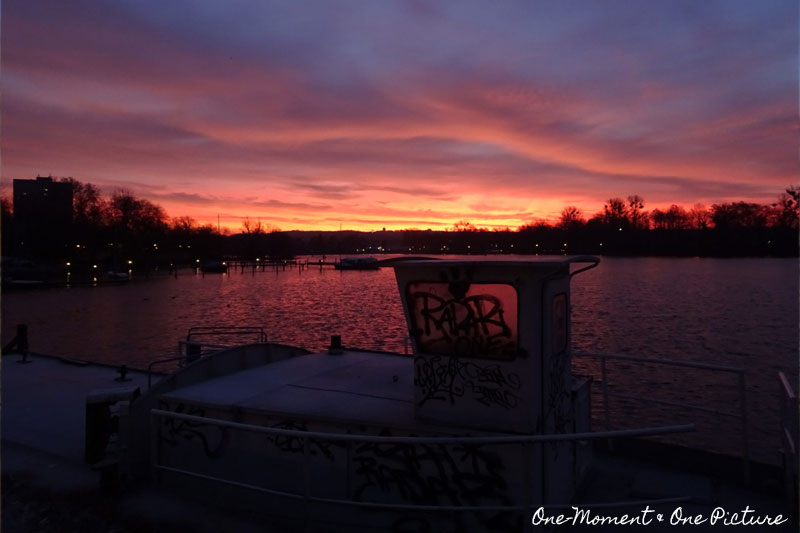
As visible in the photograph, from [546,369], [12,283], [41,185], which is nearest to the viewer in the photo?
[546,369]

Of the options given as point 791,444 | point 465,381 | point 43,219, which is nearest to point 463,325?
point 465,381

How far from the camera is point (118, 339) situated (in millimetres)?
38562

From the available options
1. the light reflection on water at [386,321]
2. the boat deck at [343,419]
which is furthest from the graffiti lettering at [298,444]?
the light reflection on water at [386,321]

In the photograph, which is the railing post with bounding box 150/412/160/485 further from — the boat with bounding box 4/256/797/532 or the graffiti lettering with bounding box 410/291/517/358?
the graffiti lettering with bounding box 410/291/517/358

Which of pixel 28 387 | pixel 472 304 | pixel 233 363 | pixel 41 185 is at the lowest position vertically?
pixel 28 387

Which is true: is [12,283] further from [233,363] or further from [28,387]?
[233,363]

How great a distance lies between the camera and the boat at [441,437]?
529cm

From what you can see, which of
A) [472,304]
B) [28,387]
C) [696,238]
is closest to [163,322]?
[28,387]

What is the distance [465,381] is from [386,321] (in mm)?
42166

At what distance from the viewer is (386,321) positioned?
47.6 metres

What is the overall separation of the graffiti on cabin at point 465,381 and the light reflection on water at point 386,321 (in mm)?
13572

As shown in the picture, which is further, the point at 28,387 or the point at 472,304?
the point at 28,387

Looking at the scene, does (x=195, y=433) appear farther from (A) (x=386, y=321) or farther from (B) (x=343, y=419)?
(A) (x=386, y=321)

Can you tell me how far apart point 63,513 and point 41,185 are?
439 feet
